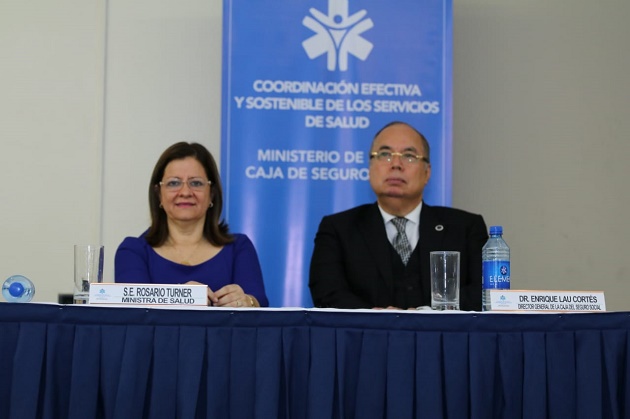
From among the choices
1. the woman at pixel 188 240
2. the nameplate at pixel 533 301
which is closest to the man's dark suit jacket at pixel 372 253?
the woman at pixel 188 240

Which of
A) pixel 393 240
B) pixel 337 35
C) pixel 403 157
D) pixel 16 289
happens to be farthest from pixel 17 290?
pixel 337 35

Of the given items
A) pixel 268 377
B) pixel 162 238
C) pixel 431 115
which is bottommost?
pixel 268 377

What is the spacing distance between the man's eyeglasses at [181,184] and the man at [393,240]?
591 millimetres

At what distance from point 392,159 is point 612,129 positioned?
1.75 metres

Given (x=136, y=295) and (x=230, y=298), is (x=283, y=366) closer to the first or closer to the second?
(x=136, y=295)

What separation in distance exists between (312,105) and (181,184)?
1.06m

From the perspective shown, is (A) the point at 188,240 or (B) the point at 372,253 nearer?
(A) the point at 188,240

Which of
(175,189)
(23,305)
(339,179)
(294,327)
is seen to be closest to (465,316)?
(294,327)

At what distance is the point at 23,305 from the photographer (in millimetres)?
2041

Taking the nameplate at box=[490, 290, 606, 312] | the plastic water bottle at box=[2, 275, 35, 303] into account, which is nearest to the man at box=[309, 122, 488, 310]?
the nameplate at box=[490, 290, 606, 312]

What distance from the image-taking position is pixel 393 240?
3.56 metres

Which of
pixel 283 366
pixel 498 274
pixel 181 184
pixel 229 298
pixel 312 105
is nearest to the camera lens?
pixel 283 366

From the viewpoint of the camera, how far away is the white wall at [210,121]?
4469 mm

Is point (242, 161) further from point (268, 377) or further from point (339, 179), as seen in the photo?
point (268, 377)
